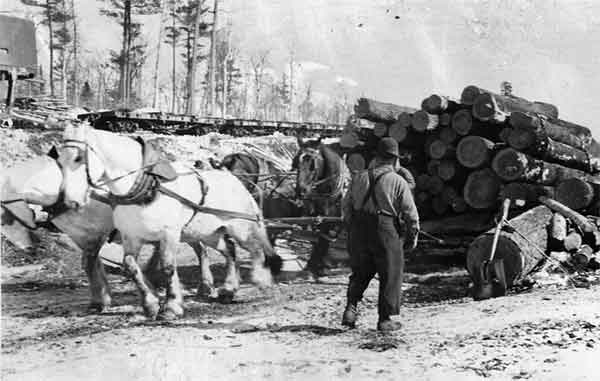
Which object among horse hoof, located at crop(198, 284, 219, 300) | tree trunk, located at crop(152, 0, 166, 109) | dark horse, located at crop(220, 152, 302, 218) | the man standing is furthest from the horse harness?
tree trunk, located at crop(152, 0, 166, 109)

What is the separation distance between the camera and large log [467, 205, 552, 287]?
6.28 metres

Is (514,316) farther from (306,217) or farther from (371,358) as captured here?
(306,217)

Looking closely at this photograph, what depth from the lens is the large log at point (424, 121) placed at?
848 centimetres

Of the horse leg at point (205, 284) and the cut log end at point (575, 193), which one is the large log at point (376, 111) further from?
the horse leg at point (205, 284)

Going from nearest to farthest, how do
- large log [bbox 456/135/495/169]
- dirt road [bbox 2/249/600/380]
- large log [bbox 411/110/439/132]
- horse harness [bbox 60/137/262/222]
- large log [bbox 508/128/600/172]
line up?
1. dirt road [bbox 2/249/600/380]
2. horse harness [bbox 60/137/262/222]
3. large log [bbox 508/128/600/172]
4. large log [bbox 456/135/495/169]
5. large log [bbox 411/110/439/132]

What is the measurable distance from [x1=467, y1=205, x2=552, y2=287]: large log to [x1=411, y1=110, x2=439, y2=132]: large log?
6.77 ft

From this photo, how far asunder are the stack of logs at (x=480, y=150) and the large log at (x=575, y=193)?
11 mm

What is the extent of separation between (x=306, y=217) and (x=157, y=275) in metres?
2.25

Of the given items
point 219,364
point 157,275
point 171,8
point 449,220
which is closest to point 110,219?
point 157,275

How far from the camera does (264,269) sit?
25.3 ft

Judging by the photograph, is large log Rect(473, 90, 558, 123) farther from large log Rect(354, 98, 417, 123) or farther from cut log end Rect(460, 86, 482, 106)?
large log Rect(354, 98, 417, 123)

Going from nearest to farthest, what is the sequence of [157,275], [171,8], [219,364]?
1. [219,364]
2. [157,275]
3. [171,8]

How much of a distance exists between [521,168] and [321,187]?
2.63 m

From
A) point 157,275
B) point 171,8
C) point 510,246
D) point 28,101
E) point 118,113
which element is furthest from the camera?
point 171,8
